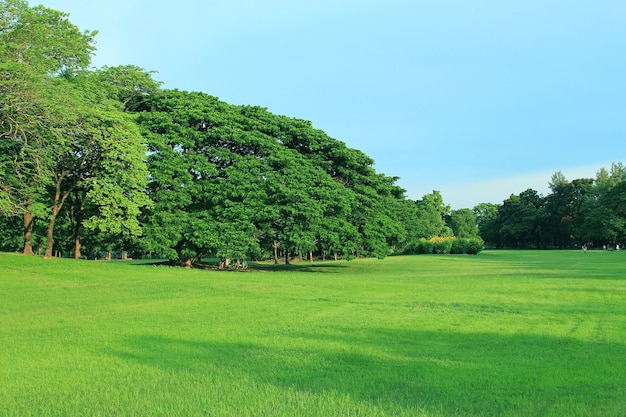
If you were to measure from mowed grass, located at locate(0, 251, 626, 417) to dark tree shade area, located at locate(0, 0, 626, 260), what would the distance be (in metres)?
10.2

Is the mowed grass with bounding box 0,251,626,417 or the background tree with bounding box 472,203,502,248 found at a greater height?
the background tree with bounding box 472,203,502,248

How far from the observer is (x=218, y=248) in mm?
28266

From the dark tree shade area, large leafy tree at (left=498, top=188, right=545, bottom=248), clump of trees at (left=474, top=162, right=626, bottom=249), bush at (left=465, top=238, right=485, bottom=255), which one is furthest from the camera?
large leafy tree at (left=498, top=188, right=545, bottom=248)

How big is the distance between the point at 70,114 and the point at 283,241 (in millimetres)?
13926

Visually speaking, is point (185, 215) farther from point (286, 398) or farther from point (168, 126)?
point (286, 398)

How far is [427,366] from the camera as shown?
689 cm

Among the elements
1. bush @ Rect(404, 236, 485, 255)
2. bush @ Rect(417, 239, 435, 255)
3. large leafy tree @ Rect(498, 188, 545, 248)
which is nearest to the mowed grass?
bush @ Rect(404, 236, 485, 255)

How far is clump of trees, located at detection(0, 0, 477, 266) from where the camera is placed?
73.5 feet

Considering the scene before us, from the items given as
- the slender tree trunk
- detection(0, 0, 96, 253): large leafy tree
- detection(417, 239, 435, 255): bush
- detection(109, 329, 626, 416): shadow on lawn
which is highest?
detection(0, 0, 96, 253): large leafy tree

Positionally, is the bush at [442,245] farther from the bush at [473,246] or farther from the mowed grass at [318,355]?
the mowed grass at [318,355]

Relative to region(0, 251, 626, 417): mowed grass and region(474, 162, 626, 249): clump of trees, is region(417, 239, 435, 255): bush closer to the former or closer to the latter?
region(474, 162, 626, 249): clump of trees

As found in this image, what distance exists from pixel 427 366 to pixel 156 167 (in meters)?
25.4

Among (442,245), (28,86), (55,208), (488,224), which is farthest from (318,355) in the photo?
(488,224)

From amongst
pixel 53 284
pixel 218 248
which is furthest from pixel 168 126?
pixel 53 284
